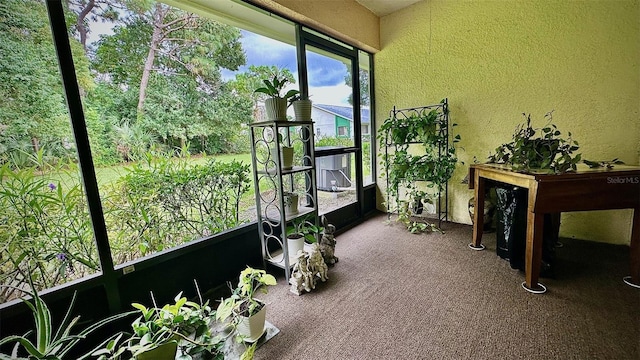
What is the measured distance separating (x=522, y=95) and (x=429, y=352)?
2606 millimetres

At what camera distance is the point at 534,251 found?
66.4 inches

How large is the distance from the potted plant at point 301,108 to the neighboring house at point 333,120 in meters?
0.58

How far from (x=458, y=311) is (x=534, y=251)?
2.21ft

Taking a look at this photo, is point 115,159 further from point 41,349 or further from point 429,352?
point 429,352

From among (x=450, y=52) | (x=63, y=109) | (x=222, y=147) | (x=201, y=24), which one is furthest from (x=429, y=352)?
(x=450, y=52)

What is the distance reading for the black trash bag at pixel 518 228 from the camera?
6.12 feet

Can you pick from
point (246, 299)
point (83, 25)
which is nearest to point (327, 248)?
point (246, 299)

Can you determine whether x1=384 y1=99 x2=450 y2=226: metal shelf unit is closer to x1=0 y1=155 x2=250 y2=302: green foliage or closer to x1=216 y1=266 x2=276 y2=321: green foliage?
x1=0 y1=155 x2=250 y2=302: green foliage

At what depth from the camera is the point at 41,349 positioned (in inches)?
35.2

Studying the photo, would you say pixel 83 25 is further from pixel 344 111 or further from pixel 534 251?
pixel 534 251

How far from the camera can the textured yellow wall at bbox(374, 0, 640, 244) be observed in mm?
2193

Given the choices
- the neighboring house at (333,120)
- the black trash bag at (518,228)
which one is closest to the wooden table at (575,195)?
the black trash bag at (518,228)

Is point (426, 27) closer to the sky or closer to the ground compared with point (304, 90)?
closer to the sky

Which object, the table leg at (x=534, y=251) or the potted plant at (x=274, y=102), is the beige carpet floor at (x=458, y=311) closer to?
the table leg at (x=534, y=251)
